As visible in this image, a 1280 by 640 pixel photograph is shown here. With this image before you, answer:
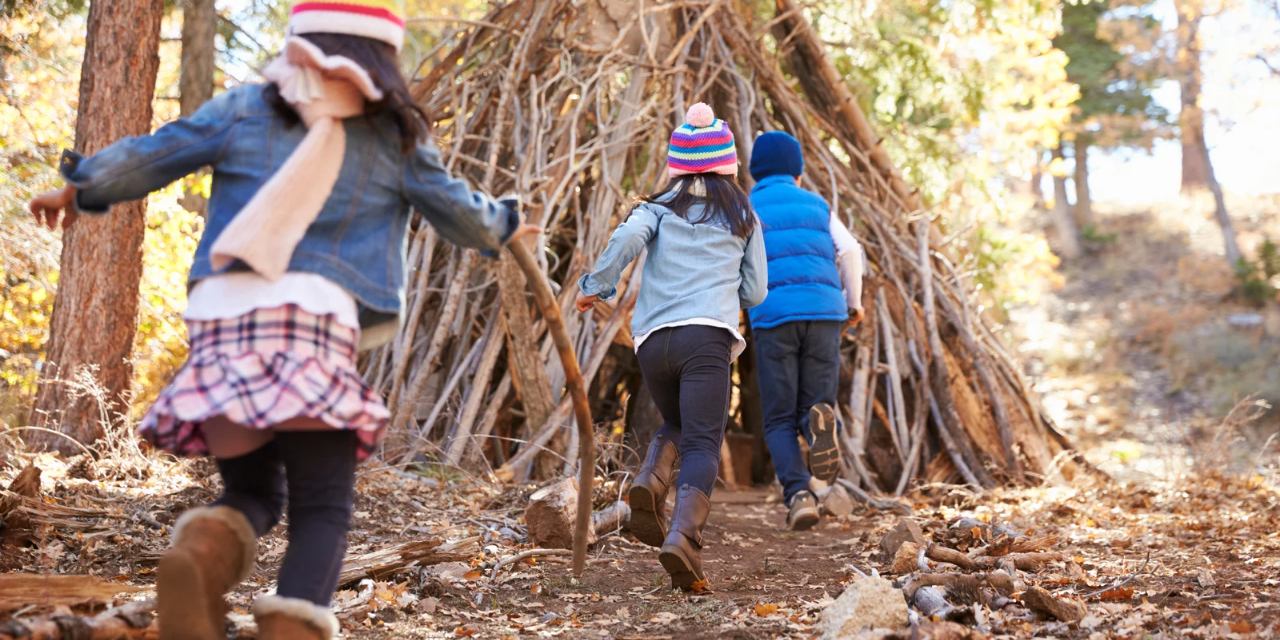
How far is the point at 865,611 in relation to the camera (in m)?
2.53

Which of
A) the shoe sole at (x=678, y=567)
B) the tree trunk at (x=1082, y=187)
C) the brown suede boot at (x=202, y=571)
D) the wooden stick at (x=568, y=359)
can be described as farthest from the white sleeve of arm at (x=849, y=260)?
the tree trunk at (x=1082, y=187)

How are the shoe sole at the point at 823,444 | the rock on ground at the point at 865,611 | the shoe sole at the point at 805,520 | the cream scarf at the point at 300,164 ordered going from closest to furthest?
the cream scarf at the point at 300,164 < the rock on ground at the point at 865,611 < the shoe sole at the point at 805,520 < the shoe sole at the point at 823,444

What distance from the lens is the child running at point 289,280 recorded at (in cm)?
193

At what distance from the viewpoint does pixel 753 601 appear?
→ 3.19 metres

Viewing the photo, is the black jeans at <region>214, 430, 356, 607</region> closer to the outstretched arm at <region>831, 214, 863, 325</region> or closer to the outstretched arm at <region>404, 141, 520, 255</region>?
the outstretched arm at <region>404, 141, 520, 255</region>

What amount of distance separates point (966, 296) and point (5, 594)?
582cm

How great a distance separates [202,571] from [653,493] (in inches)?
69.9

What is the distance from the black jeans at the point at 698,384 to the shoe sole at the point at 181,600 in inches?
68.1

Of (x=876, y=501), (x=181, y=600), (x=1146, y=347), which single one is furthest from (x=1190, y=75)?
(x=181, y=600)

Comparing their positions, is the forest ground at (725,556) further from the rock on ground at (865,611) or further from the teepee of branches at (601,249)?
the teepee of branches at (601,249)

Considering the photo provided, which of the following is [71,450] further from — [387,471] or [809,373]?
[809,373]

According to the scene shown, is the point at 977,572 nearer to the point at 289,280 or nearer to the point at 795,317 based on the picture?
the point at 795,317

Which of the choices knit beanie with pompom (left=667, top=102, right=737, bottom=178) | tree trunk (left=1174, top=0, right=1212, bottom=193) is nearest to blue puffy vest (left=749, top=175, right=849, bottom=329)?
knit beanie with pompom (left=667, top=102, right=737, bottom=178)

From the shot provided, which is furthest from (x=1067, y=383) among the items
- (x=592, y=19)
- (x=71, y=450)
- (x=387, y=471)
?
(x=71, y=450)
